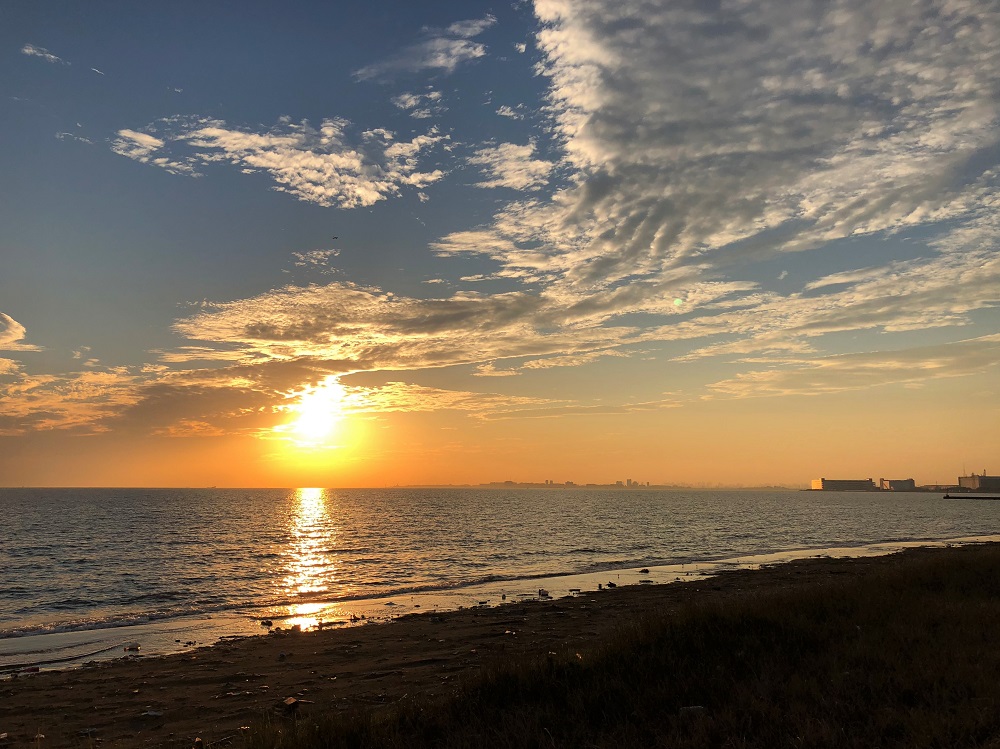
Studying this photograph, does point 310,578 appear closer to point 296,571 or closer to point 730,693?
point 296,571

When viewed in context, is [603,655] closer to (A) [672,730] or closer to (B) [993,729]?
(A) [672,730]

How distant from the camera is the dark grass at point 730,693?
27.0ft

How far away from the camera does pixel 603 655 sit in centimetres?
1162

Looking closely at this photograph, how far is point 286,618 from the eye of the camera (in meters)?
27.3

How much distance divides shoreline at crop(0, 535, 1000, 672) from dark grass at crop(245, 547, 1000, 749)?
1463cm

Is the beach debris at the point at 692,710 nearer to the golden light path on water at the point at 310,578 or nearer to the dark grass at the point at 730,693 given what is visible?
the dark grass at the point at 730,693

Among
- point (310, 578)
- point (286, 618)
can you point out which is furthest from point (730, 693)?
point (310, 578)

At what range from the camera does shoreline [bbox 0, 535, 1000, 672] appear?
69.3 feet

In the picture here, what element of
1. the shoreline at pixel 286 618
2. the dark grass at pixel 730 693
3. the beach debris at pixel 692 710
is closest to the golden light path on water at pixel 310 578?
the shoreline at pixel 286 618

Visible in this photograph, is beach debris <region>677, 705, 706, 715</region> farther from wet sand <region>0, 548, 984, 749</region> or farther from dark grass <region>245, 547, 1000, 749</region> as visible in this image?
wet sand <region>0, 548, 984, 749</region>

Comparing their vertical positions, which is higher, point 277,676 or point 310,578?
point 277,676

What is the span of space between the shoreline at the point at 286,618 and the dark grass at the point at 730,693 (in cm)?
1463

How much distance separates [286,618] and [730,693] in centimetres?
2306

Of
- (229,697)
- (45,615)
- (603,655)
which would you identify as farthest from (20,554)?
(603,655)
